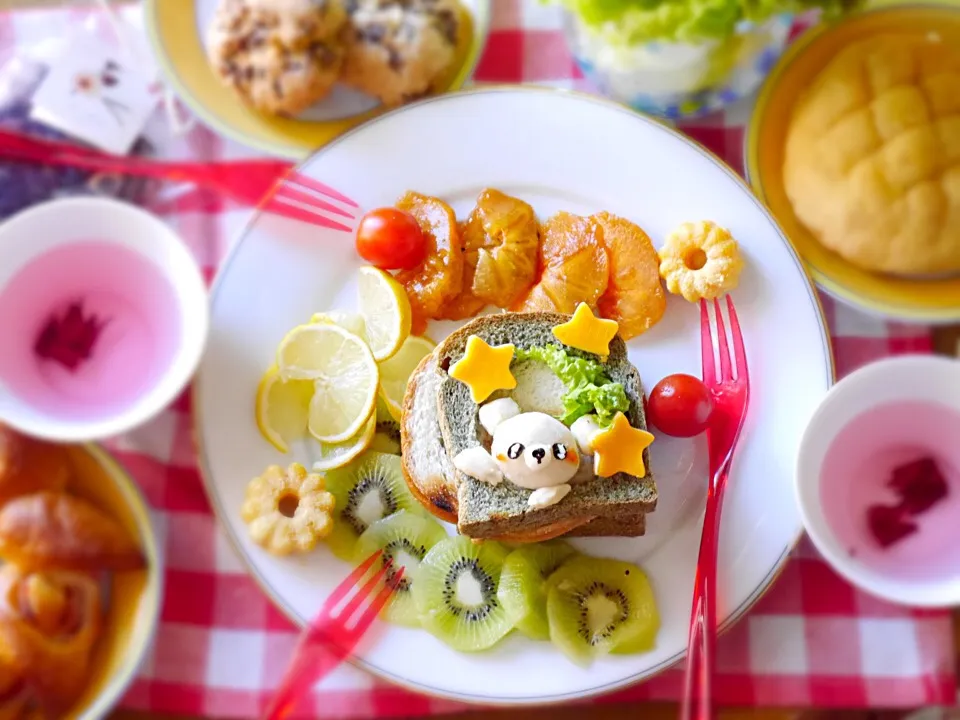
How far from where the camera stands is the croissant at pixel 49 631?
110cm

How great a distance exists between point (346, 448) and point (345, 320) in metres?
0.18

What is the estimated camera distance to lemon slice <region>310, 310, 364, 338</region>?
1139 mm

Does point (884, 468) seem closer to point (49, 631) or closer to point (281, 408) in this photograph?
point (281, 408)

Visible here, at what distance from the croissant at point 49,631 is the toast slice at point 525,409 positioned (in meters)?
0.60

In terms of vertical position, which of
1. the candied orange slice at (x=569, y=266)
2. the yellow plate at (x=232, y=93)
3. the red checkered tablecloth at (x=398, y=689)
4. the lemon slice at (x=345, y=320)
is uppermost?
the yellow plate at (x=232, y=93)

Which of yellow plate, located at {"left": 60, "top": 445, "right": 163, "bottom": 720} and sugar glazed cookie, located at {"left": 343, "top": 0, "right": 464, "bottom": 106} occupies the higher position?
sugar glazed cookie, located at {"left": 343, "top": 0, "right": 464, "bottom": 106}

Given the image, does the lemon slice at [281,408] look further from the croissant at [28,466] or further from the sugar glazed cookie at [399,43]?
the sugar glazed cookie at [399,43]

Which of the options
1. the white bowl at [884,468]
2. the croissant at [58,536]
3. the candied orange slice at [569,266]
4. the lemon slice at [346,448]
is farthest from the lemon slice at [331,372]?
the white bowl at [884,468]

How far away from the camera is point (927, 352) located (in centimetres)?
121

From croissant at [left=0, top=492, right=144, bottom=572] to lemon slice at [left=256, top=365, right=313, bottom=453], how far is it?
0.28m

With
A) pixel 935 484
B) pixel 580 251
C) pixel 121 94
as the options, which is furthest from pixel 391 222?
pixel 935 484

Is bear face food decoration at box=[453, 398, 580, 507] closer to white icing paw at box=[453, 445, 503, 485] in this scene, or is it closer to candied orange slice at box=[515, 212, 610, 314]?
white icing paw at box=[453, 445, 503, 485]

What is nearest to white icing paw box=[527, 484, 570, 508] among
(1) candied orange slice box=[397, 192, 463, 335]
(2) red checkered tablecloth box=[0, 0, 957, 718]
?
(1) candied orange slice box=[397, 192, 463, 335]

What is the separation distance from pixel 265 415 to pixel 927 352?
3.29ft
